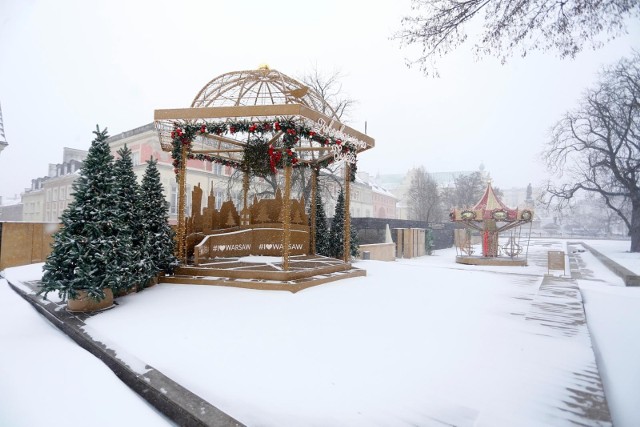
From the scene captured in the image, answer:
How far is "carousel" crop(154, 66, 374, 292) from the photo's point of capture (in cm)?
731

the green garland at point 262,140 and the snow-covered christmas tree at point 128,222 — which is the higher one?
the green garland at point 262,140

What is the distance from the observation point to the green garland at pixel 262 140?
24.4 feet

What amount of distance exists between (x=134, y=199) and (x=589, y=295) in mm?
10393

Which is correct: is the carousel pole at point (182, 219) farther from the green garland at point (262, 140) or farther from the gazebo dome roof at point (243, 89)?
the gazebo dome roof at point (243, 89)

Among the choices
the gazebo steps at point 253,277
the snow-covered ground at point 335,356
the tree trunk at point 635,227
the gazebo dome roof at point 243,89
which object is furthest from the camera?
the tree trunk at point 635,227

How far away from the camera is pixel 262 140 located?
9469 millimetres

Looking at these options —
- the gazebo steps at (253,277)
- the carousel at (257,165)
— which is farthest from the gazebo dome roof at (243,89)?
the gazebo steps at (253,277)

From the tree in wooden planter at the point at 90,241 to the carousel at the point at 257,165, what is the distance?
79.2 inches

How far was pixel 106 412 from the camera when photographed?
274 centimetres

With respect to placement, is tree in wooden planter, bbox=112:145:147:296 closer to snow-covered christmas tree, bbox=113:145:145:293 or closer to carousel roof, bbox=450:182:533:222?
snow-covered christmas tree, bbox=113:145:145:293

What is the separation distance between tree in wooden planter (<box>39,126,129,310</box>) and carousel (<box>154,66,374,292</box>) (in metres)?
2.01

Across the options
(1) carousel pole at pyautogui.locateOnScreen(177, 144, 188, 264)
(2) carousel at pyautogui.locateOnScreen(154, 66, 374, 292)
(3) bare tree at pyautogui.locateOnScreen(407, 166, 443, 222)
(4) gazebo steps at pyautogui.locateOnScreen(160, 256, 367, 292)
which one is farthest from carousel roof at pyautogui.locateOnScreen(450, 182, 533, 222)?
(3) bare tree at pyautogui.locateOnScreen(407, 166, 443, 222)

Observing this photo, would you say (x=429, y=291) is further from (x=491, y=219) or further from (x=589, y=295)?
(x=491, y=219)

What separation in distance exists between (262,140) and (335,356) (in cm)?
713
